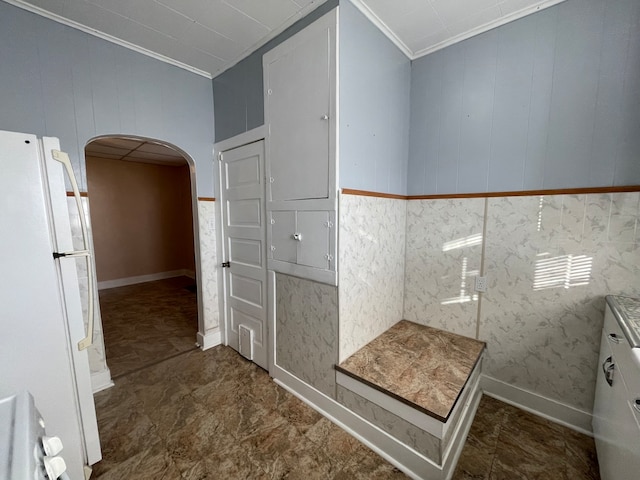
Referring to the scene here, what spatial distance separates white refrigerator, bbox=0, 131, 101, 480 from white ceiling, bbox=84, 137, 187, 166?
2.75 m

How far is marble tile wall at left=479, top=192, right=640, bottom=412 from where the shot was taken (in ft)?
5.04

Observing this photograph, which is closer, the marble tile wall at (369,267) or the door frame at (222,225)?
the marble tile wall at (369,267)

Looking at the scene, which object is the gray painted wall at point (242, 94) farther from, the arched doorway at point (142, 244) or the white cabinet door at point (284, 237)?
the arched doorway at point (142, 244)

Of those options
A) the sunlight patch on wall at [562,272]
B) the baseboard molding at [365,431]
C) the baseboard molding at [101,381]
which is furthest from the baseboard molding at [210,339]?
the sunlight patch on wall at [562,272]

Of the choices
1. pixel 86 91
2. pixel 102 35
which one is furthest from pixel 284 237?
pixel 102 35

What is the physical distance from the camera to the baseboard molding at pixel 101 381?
207 cm

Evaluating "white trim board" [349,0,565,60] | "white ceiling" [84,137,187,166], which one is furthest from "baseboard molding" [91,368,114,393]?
"white trim board" [349,0,565,60]

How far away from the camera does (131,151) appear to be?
4332 millimetres

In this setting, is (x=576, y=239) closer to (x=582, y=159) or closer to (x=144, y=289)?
(x=582, y=159)

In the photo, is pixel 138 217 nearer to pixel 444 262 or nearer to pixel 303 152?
pixel 303 152

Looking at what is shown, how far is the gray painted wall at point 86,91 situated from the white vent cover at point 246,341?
1.40 metres

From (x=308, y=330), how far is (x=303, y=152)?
1.27m

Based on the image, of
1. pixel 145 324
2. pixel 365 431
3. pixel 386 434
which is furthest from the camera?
pixel 145 324

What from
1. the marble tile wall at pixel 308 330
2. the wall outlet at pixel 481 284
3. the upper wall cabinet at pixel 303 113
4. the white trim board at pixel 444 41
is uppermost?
the white trim board at pixel 444 41
